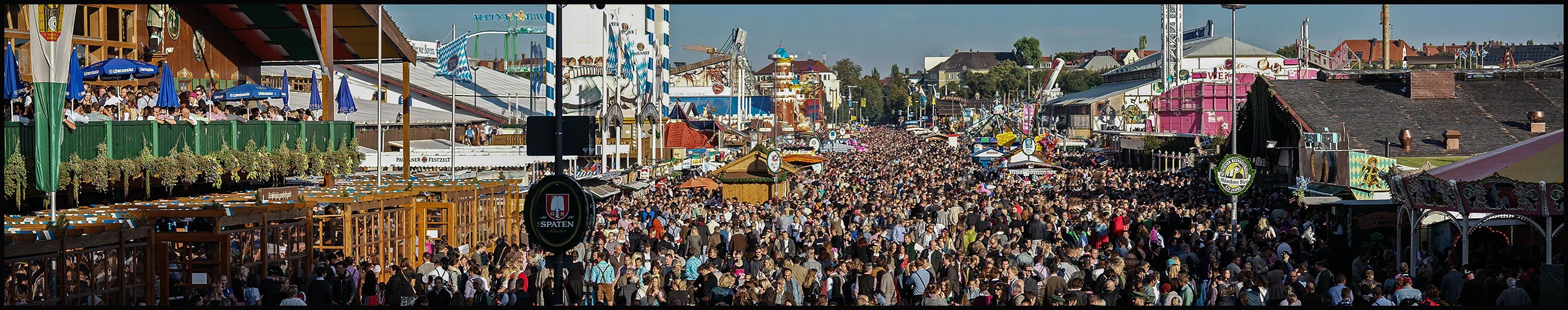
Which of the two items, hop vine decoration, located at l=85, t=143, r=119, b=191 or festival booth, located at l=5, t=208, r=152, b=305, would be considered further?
hop vine decoration, located at l=85, t=143, r=119, b=191

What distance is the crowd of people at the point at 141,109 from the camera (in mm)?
13516

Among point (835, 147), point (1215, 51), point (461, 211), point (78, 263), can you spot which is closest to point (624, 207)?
point (461, 211)

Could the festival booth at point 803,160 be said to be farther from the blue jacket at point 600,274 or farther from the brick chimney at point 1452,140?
the blue jacket at point 600,274

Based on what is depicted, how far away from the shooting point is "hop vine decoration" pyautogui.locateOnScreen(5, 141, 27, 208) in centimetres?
1241

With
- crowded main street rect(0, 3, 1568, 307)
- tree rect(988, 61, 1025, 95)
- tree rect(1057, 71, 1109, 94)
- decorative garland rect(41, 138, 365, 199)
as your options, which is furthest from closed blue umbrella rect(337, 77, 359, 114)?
tree rect(988, 61, 1025, 95)

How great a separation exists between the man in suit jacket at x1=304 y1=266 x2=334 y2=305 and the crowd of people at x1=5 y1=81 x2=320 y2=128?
2935 mm

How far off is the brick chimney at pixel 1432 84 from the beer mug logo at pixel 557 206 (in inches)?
967

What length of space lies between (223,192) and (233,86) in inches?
112

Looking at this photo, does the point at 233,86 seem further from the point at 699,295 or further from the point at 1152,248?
the point at 1152,248

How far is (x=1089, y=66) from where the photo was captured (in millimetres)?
180375

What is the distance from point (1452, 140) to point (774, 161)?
549 inches

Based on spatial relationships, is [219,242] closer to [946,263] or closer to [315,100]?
[946,263]

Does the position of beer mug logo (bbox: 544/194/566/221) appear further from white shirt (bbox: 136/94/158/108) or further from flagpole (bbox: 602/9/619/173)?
flagpole (bbox: 602/9/619/173)

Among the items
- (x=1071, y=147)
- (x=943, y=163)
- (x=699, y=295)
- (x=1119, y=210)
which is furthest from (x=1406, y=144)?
(x=1071, y=147)
